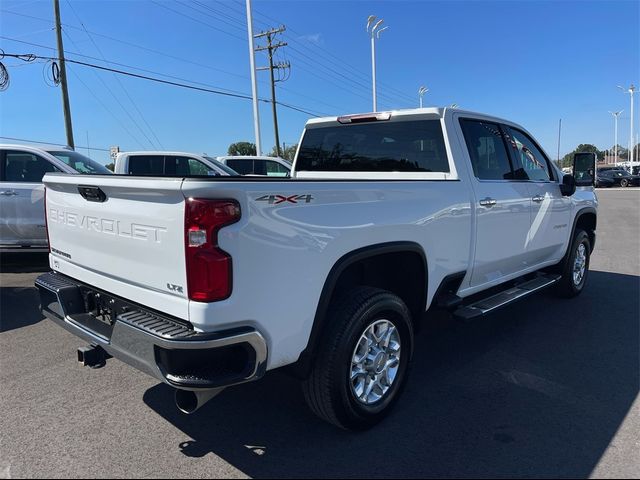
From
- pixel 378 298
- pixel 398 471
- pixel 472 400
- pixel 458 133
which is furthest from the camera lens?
pixel 458 133

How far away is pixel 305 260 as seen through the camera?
249cm

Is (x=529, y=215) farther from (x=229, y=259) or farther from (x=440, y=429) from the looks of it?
(x=229, y=259)

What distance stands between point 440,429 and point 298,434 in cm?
89

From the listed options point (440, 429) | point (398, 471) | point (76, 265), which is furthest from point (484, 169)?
point (76, 265)

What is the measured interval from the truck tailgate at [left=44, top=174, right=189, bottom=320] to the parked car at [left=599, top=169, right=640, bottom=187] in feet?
146

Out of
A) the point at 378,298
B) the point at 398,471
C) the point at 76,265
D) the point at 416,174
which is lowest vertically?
the point at 398,471

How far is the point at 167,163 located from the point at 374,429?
9054 mm

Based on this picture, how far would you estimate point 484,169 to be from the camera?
13.5 ft

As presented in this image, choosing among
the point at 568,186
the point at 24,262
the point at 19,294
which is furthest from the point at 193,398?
the point at 24,262

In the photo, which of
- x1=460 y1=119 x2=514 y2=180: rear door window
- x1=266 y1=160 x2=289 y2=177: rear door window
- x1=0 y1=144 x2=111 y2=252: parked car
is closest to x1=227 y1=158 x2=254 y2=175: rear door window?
x1=266 y1=160 x2=289 y2=177: rear door window

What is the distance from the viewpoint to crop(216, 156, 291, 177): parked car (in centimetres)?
1414

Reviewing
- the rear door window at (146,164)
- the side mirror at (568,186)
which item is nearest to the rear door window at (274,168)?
the rear door window at (146,164)

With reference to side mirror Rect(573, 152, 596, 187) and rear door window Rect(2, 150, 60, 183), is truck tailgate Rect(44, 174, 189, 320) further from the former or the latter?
side mirror Rect(573, 152, 596, 187)

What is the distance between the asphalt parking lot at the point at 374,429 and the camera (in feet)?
8.69
